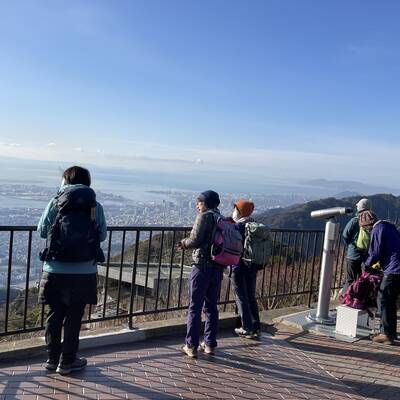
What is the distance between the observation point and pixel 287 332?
21.3 feet

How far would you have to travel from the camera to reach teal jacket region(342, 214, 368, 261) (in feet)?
25.3

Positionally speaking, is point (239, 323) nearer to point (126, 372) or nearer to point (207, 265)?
point (207, 265)

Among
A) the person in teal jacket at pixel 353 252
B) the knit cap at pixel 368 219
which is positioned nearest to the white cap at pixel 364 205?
the person in teal jacket at pixel 353 252

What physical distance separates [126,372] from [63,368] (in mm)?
599

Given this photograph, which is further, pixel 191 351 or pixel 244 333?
pixel 244 333

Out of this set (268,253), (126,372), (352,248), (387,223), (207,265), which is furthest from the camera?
(352,248)

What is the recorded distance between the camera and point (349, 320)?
21.3 feet

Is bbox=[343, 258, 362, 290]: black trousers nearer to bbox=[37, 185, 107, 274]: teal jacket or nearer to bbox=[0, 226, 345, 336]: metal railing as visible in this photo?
bbox=[0, 226, 345, 336]: metal railing

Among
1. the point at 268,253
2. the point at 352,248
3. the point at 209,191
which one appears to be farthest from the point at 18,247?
the point at 352,248

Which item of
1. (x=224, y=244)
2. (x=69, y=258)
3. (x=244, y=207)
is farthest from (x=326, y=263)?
(x=69, y=258)

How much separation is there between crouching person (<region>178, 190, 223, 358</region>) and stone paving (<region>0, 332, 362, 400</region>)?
9.1 inches

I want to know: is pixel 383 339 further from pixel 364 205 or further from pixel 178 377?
pixel 178 377

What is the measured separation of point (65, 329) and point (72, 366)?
359mm

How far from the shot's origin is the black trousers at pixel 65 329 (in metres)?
4.42
